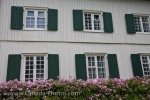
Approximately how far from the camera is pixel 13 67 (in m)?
14.2

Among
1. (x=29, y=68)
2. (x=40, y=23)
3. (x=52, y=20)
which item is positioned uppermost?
(x=52, y=20)

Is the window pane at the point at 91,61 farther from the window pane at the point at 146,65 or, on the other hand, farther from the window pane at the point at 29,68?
the window pane at the point at 29,68

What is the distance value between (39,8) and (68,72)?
492cm

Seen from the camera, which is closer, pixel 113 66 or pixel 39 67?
pixel 39 67

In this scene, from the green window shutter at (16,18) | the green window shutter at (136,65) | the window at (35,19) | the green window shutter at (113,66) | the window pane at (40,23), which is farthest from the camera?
the green window shutter at (136,65)

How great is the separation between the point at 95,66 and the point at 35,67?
409cm

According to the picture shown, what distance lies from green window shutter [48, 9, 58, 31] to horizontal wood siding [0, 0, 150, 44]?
0.28m

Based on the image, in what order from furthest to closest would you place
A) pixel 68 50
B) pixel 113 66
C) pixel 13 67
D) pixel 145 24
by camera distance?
pixel 145 24, pixel 113 66, pixel 68 50, pixel 13 67

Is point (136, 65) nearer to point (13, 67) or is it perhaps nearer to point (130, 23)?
point (130, 23)

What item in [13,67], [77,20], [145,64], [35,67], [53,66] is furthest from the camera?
[145,64]

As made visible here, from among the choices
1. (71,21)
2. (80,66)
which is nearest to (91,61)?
(80,66)

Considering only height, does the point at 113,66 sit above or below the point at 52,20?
below

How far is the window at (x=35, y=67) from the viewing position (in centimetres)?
1474

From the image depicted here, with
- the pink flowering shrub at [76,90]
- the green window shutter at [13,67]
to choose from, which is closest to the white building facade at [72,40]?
the green window shutter at [13,67]
